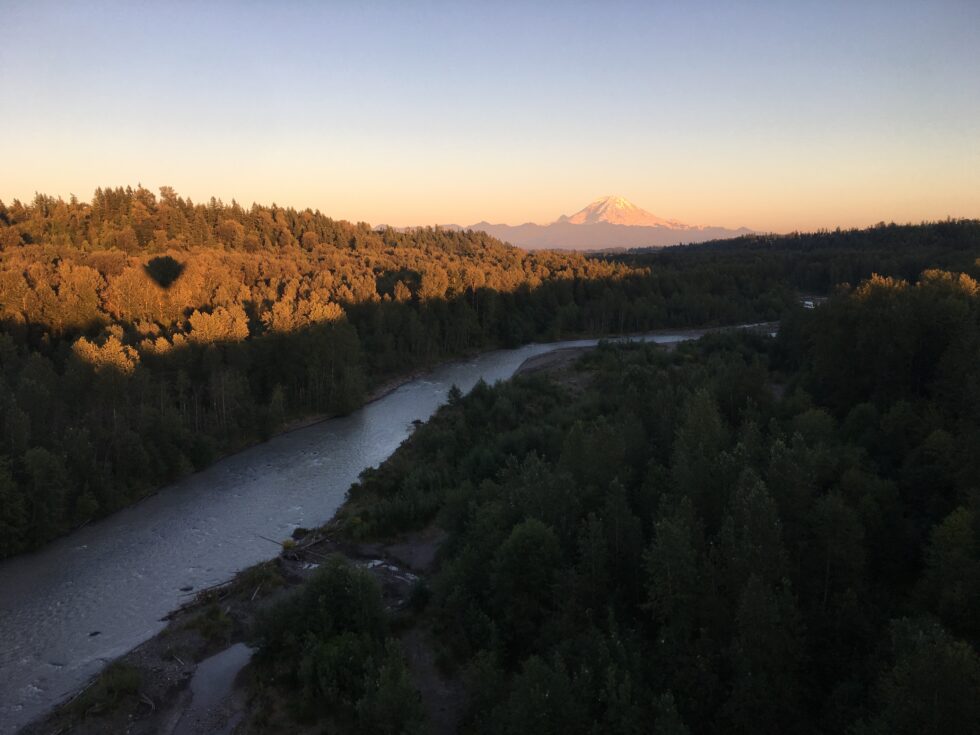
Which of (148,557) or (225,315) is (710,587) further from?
(225,315)

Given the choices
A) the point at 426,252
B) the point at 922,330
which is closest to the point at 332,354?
the point at 922,330

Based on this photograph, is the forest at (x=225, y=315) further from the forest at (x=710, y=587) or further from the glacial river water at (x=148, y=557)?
the forest at (x=710, y=587)

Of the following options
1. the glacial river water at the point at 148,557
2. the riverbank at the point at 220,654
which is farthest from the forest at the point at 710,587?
the glacial river water at the point at 148,557

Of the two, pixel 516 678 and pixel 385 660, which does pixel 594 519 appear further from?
pixel 385 660

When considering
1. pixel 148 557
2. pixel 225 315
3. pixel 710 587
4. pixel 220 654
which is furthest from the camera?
pixel 225 315

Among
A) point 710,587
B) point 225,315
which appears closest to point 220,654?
point 710,587

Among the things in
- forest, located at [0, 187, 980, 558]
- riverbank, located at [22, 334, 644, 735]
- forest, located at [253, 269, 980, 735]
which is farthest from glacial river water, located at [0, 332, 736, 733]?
forest, located at [253, 269, 980, 735]

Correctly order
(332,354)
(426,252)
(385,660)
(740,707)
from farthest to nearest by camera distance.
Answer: (426,252) < (332,354) < (385,660) < (740,707)
